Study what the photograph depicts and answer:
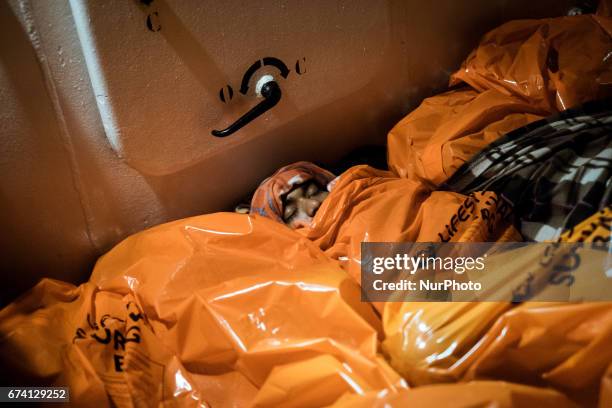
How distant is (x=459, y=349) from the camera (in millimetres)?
Result: 713

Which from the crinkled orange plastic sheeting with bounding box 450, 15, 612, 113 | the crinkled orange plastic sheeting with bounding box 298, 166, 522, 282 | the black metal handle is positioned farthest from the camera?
the crinkled orange plastic sheeting with bounding box 450, 15, 612, 113

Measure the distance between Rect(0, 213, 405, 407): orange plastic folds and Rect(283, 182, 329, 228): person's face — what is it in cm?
15

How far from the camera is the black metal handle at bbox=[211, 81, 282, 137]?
1092 mm

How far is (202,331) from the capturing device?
33.4 inches

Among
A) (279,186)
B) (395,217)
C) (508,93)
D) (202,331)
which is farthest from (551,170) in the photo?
(202,331)

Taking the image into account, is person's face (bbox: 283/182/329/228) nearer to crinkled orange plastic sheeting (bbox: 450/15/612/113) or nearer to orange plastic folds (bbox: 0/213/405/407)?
orange plastic folds (bbox: 0/213/405/407)

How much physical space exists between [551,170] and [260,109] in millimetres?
642

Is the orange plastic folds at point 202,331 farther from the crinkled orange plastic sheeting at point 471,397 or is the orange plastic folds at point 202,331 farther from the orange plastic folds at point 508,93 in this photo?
the orange plastic folds at point 508,93

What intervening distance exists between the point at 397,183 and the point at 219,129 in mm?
445

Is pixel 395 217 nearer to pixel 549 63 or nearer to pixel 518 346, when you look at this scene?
pixel 518 346

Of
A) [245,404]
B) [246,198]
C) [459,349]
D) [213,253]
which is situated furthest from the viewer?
[246,198]

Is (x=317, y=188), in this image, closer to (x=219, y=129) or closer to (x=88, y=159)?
(x=219, y=129)

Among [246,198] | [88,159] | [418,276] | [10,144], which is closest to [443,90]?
[246,198]

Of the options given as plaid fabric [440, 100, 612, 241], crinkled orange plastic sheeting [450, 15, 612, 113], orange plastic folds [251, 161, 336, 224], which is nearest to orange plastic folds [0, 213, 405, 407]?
orange plastic folds [251, 161, 336, 224]
